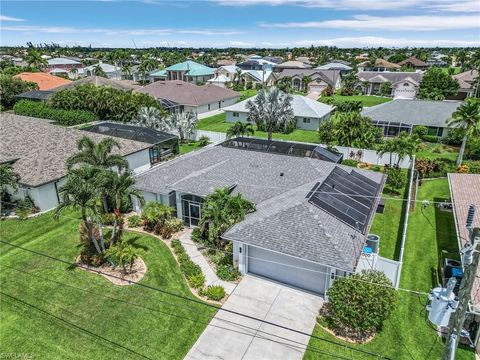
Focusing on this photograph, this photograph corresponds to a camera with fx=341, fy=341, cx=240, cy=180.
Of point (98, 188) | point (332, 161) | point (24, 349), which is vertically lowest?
point (24, 349)

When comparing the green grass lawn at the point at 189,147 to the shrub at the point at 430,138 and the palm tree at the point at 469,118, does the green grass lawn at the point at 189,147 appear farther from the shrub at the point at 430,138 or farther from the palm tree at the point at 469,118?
the shrub at the point at 430,138

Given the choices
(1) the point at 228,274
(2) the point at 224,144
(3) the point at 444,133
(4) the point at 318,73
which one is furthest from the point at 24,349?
(4) the point at 318,73

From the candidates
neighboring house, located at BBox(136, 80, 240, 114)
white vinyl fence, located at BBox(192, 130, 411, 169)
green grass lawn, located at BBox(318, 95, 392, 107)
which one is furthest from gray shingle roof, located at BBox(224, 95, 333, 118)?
green grass lawn, located at BBox(318, 95, 392, 107)

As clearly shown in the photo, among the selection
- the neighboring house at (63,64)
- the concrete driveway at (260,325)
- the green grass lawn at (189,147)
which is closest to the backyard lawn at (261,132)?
the green grass lawn at (189,147)

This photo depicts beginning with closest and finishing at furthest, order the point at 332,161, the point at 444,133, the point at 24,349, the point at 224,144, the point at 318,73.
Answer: the point at 24,349
the point at 332,161
the point at 224,144
the point at 444,133
the point at 318,73

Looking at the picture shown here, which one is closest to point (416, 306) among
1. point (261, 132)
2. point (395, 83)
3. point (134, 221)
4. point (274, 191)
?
point (274, 191)

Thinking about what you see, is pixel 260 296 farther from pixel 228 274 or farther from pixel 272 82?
pixel 272 82
